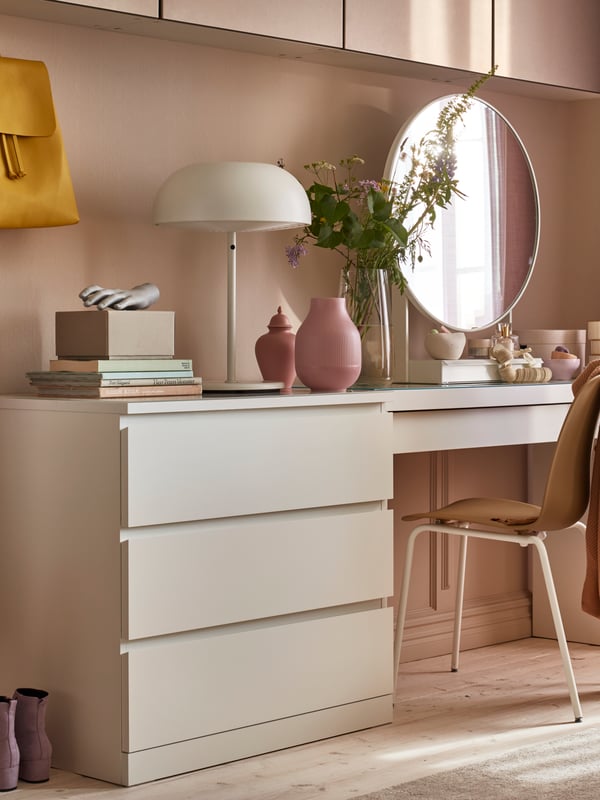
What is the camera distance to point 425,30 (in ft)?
10.8

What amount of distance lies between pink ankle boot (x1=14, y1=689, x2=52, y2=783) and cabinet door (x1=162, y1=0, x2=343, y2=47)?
148cm

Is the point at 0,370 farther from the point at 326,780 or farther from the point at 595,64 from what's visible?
the point at 595,64

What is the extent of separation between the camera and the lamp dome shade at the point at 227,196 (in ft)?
8.89

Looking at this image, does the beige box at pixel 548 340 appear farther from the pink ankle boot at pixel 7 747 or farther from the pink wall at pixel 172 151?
the pink ankle boot at pixel 7 747

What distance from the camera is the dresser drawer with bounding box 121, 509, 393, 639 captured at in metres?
2.40

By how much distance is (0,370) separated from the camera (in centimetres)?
273

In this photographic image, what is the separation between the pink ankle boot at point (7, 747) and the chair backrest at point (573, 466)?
49.5 inches

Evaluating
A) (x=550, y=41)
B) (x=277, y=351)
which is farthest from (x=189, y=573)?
(x=550, y=41)

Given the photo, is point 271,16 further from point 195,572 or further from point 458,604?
point 458,604

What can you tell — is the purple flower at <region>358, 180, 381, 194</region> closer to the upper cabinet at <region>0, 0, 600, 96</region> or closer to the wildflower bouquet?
the wildflower bouquet

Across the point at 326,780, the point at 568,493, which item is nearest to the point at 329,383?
the point at 568,493

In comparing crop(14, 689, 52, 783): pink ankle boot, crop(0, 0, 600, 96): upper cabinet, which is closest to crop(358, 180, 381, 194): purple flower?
crop(0, 0, 600, 96): upper cabinet

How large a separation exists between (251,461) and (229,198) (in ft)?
1.91

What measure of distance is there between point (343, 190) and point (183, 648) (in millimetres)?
1274
